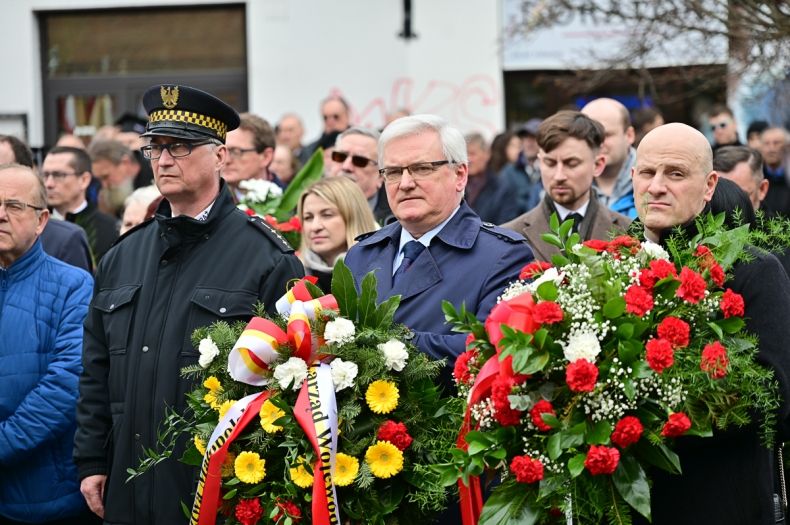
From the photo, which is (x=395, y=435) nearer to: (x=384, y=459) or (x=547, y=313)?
(x=384, y=459)

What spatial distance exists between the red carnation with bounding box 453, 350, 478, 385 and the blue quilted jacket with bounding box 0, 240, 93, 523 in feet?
7.04

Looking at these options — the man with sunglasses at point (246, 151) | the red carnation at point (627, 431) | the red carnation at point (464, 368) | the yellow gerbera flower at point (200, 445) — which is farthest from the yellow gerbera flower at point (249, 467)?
the man with sunglasses at point (246, 151)

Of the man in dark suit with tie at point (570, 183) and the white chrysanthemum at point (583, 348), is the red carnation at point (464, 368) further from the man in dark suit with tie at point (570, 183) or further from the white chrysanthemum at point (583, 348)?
the man in dark suit with tie at point (570, 183)

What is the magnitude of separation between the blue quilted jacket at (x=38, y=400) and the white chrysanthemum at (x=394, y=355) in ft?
6.07

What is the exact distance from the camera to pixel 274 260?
458 cm

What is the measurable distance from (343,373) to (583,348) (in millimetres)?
873

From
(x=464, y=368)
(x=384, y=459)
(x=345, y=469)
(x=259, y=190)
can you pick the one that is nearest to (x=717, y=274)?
(x=464, y=368)

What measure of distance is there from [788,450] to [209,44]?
449 inches

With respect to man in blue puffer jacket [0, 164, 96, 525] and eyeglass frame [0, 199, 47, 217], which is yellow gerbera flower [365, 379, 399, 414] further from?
eyeglass frame [0, 199, 47, 217]

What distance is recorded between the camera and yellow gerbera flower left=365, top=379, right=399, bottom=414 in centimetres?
382

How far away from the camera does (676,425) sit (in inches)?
131

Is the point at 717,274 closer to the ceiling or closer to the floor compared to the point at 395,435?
closer to the ceiling

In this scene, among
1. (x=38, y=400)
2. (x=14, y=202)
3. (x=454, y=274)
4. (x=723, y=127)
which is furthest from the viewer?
(x=723, y=127)

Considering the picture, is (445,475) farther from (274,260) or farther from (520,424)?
(274,260)
